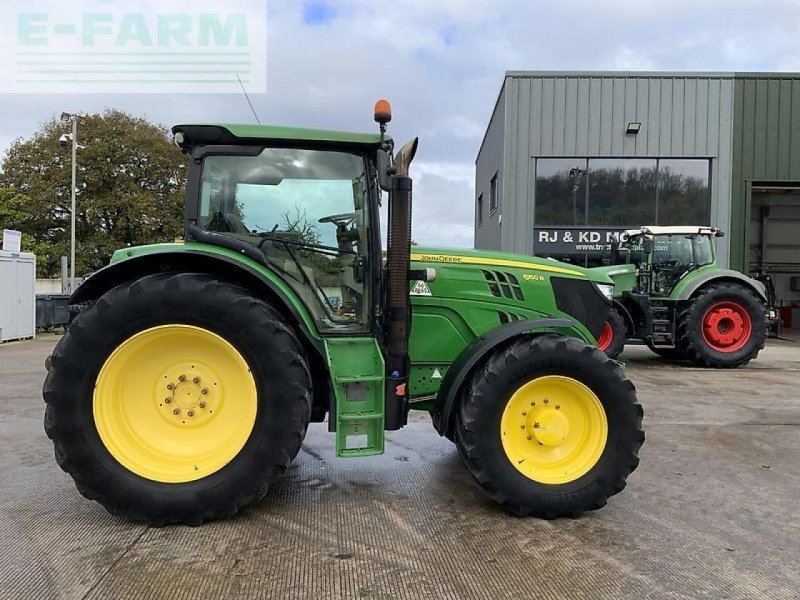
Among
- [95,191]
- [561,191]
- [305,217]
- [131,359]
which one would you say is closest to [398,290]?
[305,217]

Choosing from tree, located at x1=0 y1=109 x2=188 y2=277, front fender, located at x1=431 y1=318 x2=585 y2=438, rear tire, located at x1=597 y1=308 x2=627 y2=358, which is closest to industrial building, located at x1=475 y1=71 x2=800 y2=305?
rear tire, located at x1=597 y1=308 x2=627 y2=358

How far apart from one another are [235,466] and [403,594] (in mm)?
1146

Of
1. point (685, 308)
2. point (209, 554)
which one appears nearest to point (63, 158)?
point (685, 308)

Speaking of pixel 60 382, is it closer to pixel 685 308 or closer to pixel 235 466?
pixel 235 466

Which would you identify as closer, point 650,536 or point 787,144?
point 650,536

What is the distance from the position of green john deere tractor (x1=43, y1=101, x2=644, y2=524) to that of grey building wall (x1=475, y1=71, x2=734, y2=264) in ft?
38.9

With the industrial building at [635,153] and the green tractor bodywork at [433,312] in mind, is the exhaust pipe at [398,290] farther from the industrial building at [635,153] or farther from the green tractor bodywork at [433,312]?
the industrial building at [635,153]

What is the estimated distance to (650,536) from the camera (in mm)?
3084

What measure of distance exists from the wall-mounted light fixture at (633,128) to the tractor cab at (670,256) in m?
5.04

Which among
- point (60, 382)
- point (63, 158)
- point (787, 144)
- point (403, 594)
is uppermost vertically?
point (63, 158)

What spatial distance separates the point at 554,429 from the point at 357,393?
1.14m

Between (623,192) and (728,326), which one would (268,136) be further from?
(623,192)

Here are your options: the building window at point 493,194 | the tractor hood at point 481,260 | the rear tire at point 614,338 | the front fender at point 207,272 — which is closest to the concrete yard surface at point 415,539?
the front fender at point 207,272

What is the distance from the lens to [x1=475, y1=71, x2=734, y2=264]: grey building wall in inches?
565
